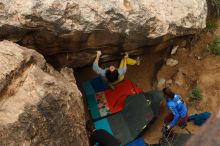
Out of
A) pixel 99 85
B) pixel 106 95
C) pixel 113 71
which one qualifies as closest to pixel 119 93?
pixel 106 95

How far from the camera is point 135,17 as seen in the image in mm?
6809

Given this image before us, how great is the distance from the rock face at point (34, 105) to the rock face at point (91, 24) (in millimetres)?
706

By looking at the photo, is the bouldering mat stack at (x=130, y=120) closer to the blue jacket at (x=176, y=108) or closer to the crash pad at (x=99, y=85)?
the blue jacket at (x=176, y=108)

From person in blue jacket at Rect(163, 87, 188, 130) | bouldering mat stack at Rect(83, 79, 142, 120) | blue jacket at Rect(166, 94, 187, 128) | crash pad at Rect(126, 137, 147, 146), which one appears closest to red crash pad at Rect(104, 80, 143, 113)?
bouldering mat stack at Rect(83, 79, 142, 120)

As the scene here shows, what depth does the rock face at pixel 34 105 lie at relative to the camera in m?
4.66

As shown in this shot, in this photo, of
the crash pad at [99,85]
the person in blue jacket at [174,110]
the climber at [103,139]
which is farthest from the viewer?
the crash pad at [99,85]

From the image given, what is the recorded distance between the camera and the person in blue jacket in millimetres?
7008

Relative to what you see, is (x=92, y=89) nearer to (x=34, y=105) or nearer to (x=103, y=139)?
(x=103, y=139)


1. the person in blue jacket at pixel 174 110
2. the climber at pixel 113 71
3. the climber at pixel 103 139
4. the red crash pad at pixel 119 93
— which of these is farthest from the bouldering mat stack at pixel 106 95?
the climber at pixel 103 139

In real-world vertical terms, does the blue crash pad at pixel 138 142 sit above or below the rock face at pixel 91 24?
below

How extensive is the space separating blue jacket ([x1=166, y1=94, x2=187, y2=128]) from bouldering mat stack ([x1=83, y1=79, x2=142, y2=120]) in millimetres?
1145

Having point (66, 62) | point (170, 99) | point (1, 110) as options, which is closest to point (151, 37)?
point (170, 99)

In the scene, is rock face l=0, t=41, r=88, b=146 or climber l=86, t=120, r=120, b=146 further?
climber l=86, t=120, r=120, b=146

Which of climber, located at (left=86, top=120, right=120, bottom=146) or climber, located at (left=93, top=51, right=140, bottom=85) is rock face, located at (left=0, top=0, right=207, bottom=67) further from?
climber, located at (left=86, top=120, right=120, bottom=146)
